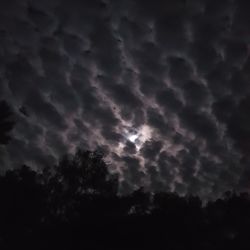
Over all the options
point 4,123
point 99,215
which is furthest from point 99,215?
point 4,123

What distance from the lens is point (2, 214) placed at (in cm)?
3781

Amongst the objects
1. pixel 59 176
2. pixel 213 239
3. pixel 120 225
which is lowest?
pixel 120 225

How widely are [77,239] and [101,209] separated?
4025mm

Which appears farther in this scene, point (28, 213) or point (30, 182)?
point (30, 182)

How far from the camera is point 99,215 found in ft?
112

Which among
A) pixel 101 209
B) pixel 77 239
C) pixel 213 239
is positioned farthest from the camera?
pixel 213 239

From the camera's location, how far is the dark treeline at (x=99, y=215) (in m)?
32.7

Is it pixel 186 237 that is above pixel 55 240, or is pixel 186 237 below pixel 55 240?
above

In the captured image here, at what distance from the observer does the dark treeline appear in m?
32.7

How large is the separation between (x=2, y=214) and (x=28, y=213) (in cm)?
258

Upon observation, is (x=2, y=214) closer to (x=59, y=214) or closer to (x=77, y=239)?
(x=59, y=214)

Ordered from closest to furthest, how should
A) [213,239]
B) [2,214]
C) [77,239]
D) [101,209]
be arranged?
[77,239], [101,209], [2,214], [213,239]

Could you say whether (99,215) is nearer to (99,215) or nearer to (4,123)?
(99,215)

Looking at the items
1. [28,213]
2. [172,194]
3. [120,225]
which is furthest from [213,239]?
[28,213]
